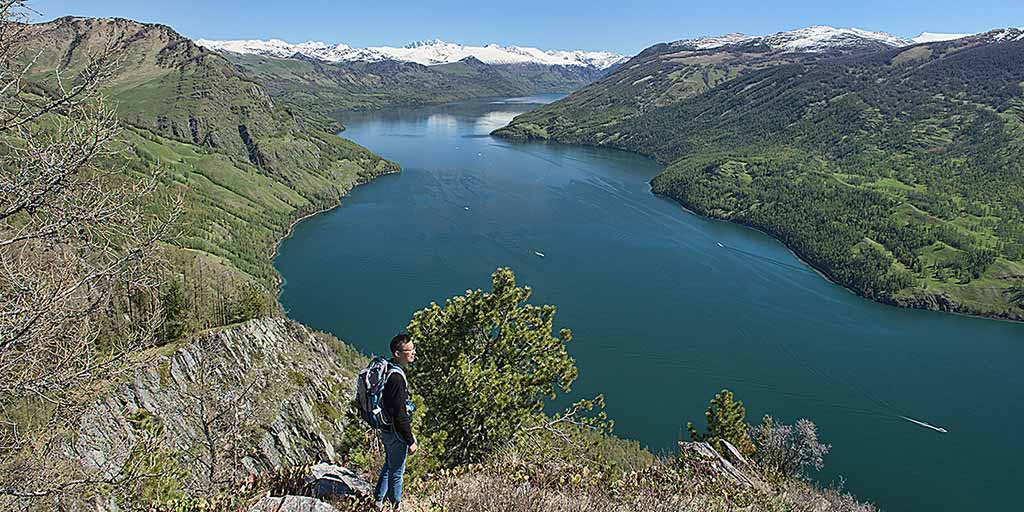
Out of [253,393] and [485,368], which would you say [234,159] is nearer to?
[253,393]

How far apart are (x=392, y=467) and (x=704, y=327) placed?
7095 centimetres

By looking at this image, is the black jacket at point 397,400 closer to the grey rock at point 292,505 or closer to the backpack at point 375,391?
the backpack at point 375,391

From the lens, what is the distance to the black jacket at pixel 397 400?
27.7 feet

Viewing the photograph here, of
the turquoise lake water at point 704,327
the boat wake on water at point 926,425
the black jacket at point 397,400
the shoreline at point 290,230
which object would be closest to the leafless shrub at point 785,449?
the turquoise lake water at point 704,327

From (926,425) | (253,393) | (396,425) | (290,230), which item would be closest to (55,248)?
(396,425)

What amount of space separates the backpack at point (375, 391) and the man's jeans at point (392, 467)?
1.06 feet

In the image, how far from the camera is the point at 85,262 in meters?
8.59

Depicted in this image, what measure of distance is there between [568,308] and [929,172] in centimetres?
12087

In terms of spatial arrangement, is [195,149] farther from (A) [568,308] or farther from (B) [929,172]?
(B) [929,172]

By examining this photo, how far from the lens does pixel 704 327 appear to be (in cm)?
7394

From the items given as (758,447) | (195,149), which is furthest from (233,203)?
(758,447)

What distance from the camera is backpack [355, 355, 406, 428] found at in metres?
8.49

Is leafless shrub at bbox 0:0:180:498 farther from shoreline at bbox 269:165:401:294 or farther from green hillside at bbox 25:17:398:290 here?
green hillside at bbox 25:17:398:290

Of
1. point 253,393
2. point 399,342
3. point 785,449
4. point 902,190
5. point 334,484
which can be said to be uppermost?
point 902,190
